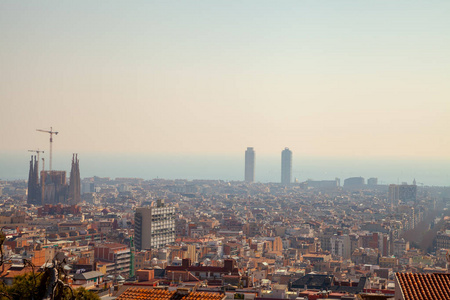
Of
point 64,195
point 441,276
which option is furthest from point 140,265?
point 64,195

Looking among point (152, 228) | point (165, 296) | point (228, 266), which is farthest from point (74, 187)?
Result: point (165, 296)

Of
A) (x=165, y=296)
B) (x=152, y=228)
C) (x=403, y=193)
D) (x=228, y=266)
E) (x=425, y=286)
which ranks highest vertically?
(x=403, y=193)

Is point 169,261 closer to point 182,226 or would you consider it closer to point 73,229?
point 73,229

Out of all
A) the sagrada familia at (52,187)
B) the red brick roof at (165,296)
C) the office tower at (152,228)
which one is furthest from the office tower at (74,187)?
the red brick roof at (165,296)

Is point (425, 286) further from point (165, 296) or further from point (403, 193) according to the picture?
point (403, 193)

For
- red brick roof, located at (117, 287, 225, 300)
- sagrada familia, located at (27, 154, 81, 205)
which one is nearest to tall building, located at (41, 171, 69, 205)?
sagrada familia, located at (27, 154, 81, 205)

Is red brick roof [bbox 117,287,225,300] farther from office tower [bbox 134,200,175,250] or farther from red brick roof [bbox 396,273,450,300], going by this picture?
office tower [bbox 134,200,175,250]

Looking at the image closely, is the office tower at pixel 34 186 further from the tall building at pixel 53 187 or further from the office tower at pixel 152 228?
the office tower at pixel 152 228
